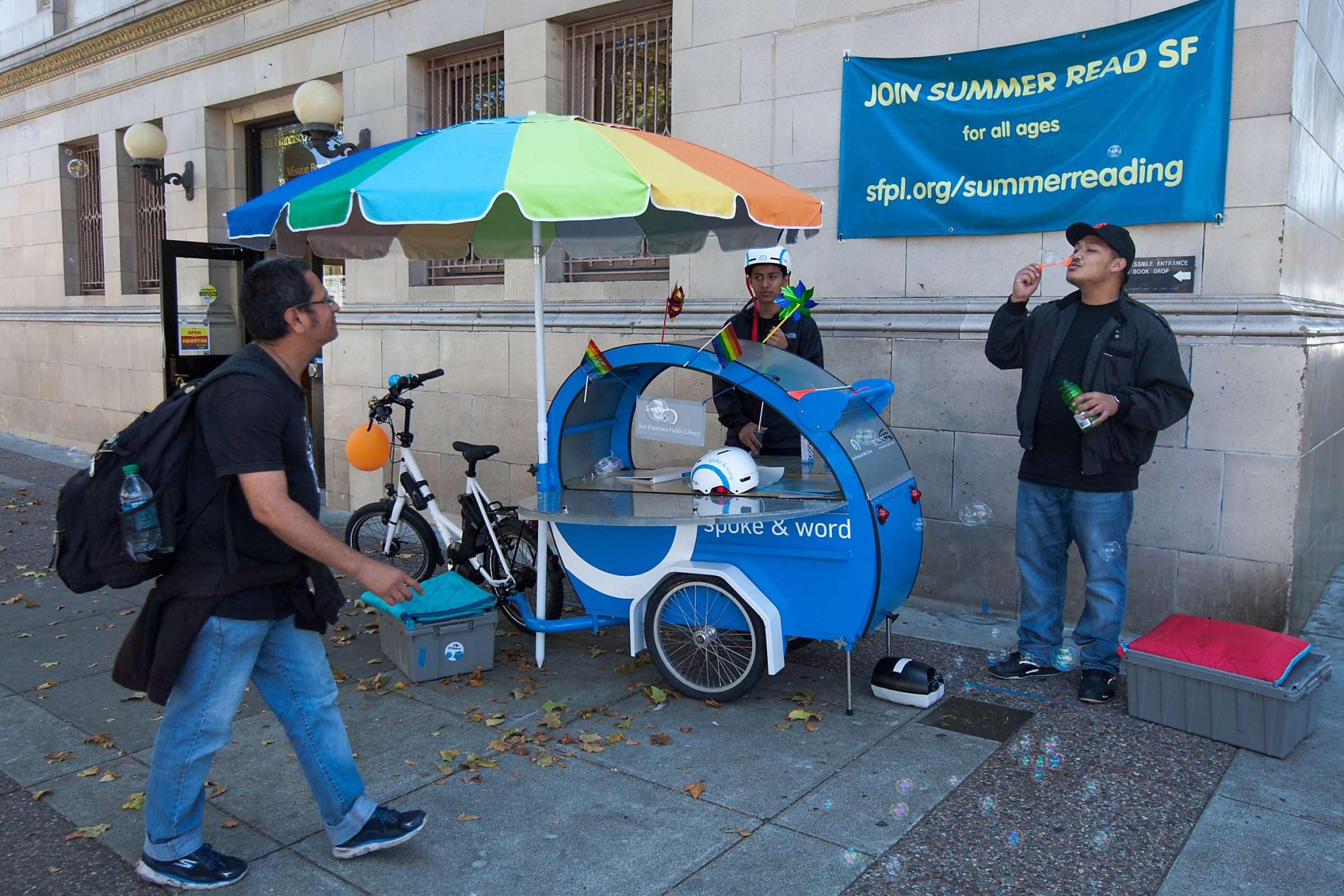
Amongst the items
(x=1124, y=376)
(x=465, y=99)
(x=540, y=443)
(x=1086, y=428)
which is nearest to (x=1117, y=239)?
(x=1124, y=376)

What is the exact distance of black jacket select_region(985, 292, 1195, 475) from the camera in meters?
4.46

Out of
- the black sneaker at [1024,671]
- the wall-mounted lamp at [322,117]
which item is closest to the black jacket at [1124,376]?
the black sneaker at [1024,671]

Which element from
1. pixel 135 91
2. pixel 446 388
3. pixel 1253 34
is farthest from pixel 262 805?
pixel 135 91

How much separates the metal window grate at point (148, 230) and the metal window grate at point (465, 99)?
5.04 meters

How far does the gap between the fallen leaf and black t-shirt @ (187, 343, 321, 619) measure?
1.16 m

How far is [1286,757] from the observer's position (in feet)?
13.6

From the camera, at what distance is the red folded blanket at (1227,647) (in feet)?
13.5

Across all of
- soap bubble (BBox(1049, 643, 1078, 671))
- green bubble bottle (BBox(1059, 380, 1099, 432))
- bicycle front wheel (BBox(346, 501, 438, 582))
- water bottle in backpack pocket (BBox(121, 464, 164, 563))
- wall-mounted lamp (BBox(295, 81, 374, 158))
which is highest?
wall-mounted lamp (BBox(295, 81, 374, 158))

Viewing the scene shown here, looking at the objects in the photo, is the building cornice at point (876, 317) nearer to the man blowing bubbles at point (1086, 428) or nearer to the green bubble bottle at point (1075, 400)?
the man blowing bubbles at point (1086, 428)

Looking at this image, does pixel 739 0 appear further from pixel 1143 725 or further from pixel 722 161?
pixel 1143 725

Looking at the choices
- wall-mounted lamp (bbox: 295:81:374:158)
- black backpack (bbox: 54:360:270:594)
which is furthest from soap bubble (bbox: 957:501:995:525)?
wall-mounted lamp (bbox: 295:81:374:158)

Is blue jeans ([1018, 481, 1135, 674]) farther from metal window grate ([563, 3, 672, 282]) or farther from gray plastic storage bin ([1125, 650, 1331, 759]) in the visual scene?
metal window grate ([563, 3, 672, 282])

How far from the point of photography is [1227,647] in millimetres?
4289

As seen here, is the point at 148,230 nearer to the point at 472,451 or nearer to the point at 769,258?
the point at 472,451
